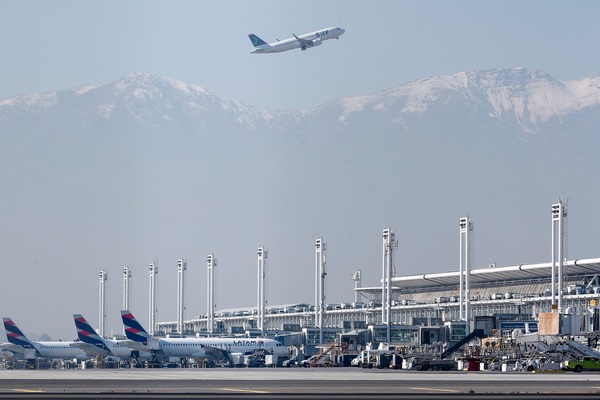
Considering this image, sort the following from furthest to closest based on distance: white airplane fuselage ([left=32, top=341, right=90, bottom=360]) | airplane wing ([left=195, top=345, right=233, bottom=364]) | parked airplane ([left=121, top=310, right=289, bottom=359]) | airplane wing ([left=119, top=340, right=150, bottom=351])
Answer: white airplane fuselage ([left=32, top=341, right=90, bottom=360]), airplane wing ([left=119, top=340, right=150, bottom=351]), parked airplane ([left=121, top=310, right=289, bottom=359]), airplane wing ([left=195, top=345, right=233, bottom=364])

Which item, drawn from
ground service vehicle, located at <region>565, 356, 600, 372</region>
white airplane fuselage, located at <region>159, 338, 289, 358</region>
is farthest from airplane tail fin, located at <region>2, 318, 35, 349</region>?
ground service vehicle, located at <region>565, 356, 600, 372</region>

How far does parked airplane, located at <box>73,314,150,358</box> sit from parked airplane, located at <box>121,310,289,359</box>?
7.51 ft

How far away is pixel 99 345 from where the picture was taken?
186 metres

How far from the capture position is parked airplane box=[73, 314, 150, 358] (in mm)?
184825

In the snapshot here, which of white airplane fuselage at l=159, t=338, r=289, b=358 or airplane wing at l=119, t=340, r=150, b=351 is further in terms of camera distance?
airplane wing at l=119, t=340, r=150, b=351

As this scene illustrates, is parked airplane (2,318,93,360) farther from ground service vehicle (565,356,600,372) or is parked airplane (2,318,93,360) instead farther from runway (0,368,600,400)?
runway (0,368,600,400)

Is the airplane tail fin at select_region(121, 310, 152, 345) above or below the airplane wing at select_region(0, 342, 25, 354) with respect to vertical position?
above

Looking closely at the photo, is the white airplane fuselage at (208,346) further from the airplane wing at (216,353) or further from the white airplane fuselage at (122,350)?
the white airplane fuselage at (122,350)

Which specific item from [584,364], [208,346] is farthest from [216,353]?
[584,364]

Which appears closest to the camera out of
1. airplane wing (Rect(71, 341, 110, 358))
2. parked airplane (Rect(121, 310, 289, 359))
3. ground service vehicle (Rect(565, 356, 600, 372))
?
ground service vehicle (Rect(565, 356, 600, 372))

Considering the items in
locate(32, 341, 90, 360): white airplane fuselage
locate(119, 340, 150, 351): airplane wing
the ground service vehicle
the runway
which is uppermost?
the runway

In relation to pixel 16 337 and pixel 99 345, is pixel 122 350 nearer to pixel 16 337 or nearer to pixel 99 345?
pixel 99 345

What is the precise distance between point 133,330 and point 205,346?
12.6 metres

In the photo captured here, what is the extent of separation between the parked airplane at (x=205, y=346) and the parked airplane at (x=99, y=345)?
7.51ft
